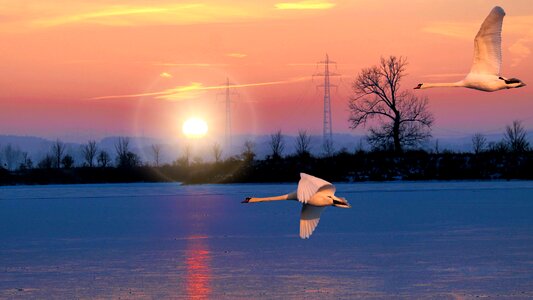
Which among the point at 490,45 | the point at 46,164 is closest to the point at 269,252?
the point at 490,45

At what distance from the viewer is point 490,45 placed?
11.5 meters

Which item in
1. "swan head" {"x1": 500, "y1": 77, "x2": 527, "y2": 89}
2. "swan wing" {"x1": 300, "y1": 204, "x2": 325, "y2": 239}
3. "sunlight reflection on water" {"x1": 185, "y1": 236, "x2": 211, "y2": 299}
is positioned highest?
"swan head" {"x1": 500, "y1": 77, "x2": 527, "y2": 89}

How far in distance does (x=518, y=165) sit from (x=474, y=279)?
4130cm

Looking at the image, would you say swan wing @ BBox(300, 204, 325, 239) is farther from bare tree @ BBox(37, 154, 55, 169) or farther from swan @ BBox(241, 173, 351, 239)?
bare tree @ BBox(37, 154, 55, 169)

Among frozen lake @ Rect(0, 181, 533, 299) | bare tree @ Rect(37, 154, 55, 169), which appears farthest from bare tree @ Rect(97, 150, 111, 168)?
frozen lake @ Rect(0, 181, 533, 299)

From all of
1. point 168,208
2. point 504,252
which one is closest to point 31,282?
point 504,252

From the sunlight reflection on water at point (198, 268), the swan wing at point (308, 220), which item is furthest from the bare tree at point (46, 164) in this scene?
the swan wing at point (308, 220)

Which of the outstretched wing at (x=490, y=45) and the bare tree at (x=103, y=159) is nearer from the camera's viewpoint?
the outstretched wing at (x=490, y=45)

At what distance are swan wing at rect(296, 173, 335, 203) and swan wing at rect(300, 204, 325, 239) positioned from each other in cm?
76

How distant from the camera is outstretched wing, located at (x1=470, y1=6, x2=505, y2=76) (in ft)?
36.8

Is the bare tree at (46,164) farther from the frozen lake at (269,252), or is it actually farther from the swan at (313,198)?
the swan at (313,198)

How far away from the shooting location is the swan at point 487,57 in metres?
10.9

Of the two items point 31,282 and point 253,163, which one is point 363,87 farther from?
point 31,282

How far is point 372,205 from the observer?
113 feet
